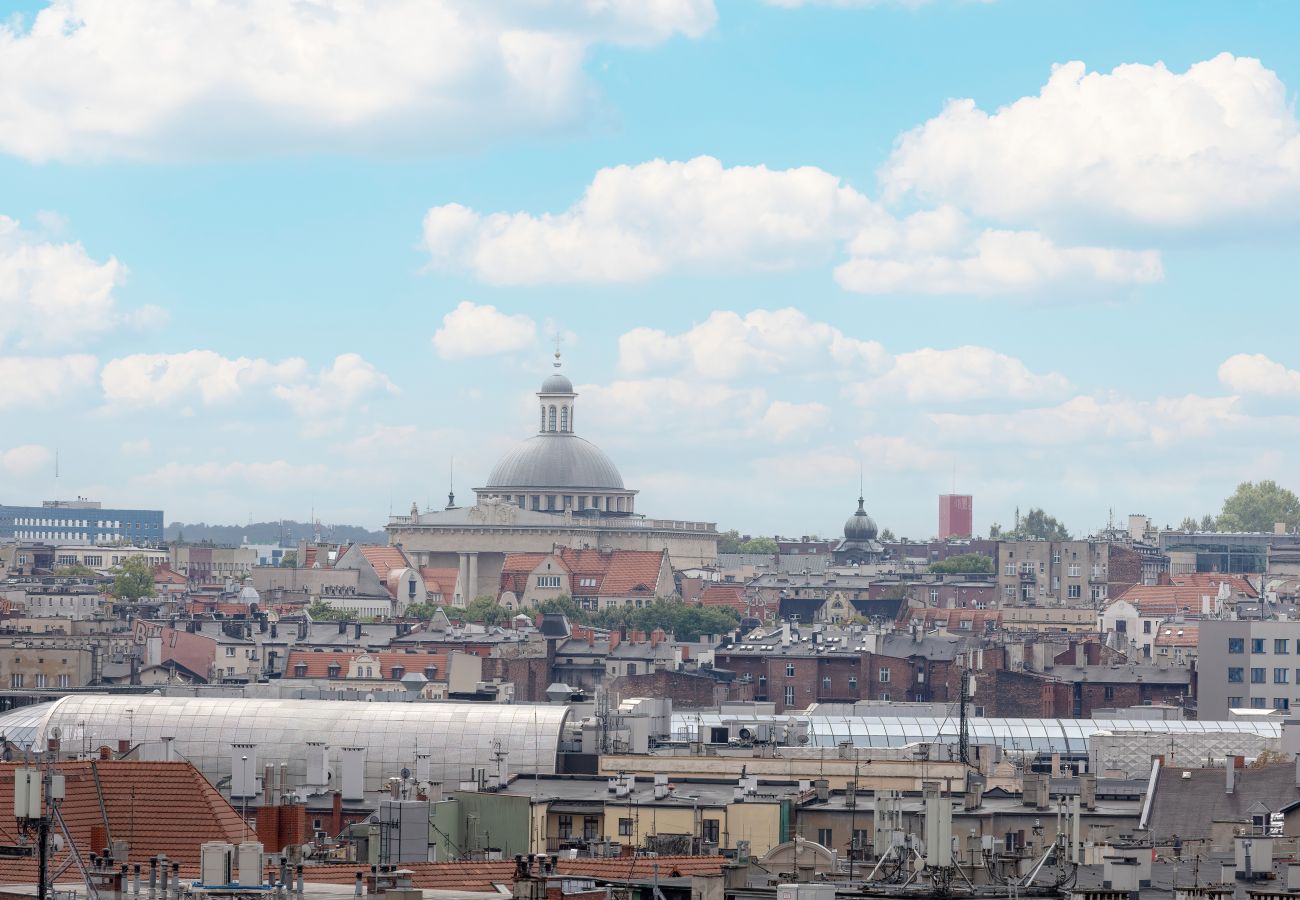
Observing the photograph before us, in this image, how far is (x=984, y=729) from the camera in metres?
80.2

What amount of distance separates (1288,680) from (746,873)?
228 feet

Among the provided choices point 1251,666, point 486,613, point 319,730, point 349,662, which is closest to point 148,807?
point 319,730

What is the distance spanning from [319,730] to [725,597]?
125 metres

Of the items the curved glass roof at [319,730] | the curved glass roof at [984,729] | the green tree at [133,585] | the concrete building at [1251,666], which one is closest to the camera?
the curved glass roof at [319,730]

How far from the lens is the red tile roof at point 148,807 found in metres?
38.8

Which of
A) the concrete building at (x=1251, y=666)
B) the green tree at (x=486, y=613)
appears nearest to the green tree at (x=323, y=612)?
the green tree at (x=486, y=613)

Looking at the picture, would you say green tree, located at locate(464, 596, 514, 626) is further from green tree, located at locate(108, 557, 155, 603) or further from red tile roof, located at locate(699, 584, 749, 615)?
green tree, located at locate(108, 557, 155, 603)

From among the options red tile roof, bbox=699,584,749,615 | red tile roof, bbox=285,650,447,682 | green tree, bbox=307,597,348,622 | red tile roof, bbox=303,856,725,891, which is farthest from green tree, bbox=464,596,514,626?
red tile roof, bbox=303,856,725,891

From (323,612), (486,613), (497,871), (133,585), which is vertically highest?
(133,585)

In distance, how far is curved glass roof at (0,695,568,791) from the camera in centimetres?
6500

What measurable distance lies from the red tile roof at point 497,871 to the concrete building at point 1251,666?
217ft

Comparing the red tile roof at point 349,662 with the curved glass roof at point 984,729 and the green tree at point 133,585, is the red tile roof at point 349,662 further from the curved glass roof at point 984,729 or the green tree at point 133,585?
the green tree at point 133,585

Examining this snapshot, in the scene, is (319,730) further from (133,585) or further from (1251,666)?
(133,585)

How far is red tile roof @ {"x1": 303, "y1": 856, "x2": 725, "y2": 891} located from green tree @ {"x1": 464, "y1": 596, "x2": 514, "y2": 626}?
418 ft
